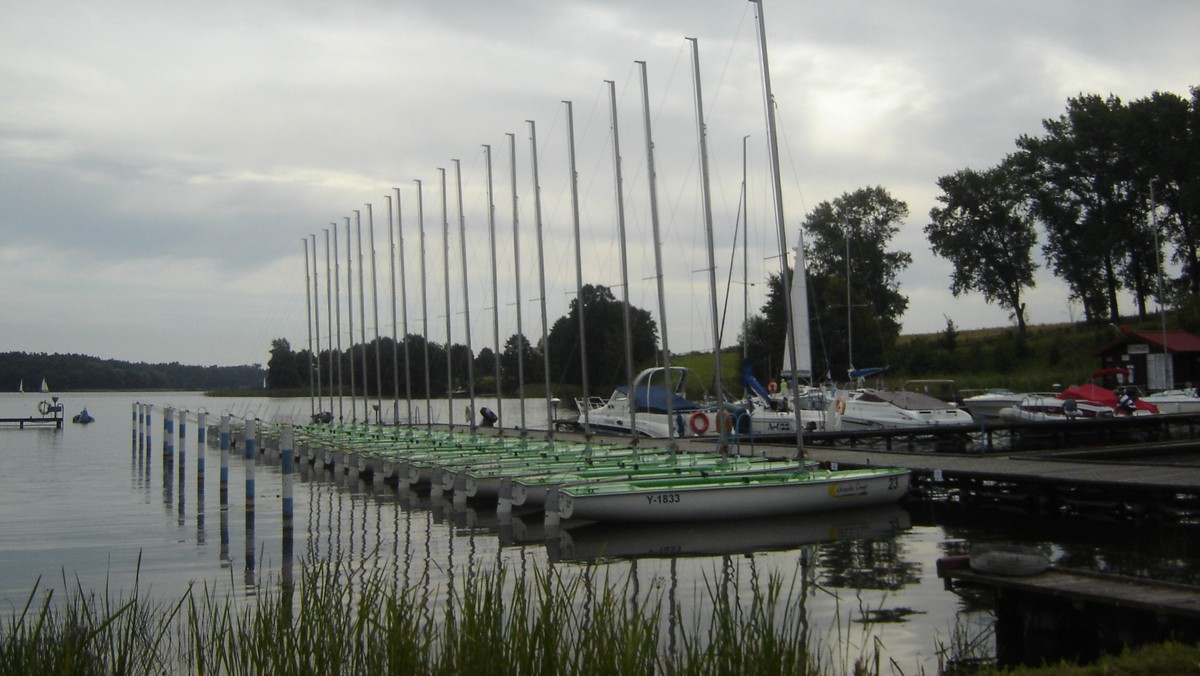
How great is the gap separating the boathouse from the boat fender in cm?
4387

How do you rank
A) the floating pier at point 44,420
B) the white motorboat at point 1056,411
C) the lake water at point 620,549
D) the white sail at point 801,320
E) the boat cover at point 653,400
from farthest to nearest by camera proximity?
the floating pier at point 44,420 → the boat cover at point 653,400 → the white motorboat at point 1056,411 → the white sail at point 801,320 → the lake water at point 620,549

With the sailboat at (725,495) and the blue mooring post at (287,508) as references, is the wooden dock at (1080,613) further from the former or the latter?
the blue mooring post at (287,508)

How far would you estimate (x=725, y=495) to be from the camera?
20203mm

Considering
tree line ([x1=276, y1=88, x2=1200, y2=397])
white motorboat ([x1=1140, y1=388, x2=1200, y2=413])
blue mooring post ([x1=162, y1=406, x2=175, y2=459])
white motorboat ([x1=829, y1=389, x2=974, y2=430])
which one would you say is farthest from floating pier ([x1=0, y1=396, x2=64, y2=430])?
white motorboat ([x1=1140, y1=388, x2=1200, y2=413])

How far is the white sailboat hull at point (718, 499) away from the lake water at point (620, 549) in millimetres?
306

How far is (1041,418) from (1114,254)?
35021mm

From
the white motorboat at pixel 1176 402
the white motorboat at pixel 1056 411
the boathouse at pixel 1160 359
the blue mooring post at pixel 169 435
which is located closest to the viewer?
the blue mooring post at pixel 169 435

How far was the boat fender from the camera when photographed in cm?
1083

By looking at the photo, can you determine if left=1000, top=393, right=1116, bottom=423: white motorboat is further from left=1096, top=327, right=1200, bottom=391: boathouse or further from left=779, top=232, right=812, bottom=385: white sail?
left=1096, top=327, right=1200, bottom=391: boathouse

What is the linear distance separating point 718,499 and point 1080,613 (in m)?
10.0

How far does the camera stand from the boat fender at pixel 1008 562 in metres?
10.8

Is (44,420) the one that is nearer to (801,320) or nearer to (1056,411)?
(801,320)

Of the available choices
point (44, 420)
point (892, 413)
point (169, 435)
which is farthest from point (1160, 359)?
point (44, 420)

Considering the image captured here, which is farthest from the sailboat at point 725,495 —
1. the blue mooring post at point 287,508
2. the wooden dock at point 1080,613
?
the wooden dock at point 1080,613
